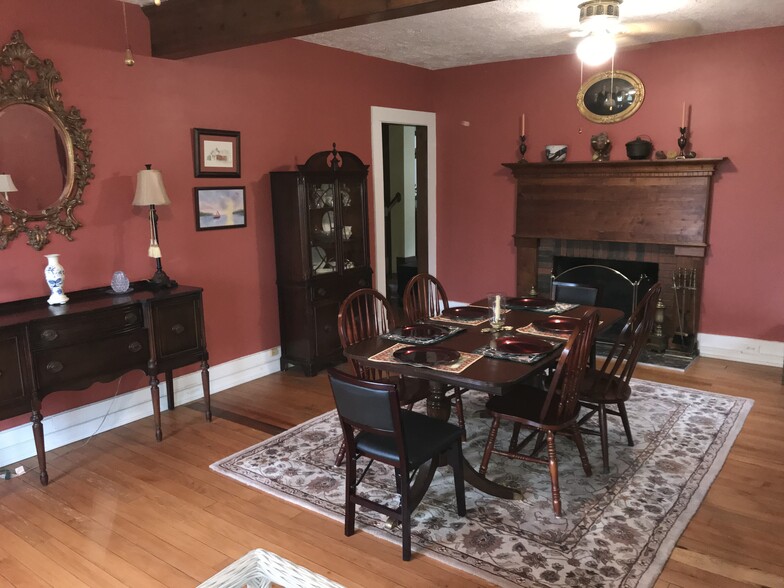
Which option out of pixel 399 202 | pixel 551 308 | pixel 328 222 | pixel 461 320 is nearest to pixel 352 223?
pixel 328 222

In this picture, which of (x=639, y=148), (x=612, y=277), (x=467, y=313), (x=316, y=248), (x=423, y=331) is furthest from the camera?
(x=612, y=277)

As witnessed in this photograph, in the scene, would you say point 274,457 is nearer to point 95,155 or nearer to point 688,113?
point 95,155

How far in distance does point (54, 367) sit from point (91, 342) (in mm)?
217

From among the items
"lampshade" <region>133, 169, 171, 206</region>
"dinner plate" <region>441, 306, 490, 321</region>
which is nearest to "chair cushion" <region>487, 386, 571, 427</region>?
"dinner plate" <region>441, 306, 490, 321</region>

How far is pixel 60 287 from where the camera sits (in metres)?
3.24

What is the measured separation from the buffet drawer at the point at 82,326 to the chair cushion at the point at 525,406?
2034mm

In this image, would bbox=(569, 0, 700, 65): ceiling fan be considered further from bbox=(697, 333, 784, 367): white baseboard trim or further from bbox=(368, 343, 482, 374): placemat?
bbox=(697, 333, 784, 367): white baseboard trim

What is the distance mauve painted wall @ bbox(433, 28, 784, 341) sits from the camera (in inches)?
179

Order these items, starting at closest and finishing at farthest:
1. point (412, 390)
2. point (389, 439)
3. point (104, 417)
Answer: point (389, 439) → point (412, 390) → point (104, 417)

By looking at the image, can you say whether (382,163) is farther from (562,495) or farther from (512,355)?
(562,495)

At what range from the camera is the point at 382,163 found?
5613 mm

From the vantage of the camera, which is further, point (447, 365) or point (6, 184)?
point (6, 184)

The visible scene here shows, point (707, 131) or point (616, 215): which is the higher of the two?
point (707, 131)

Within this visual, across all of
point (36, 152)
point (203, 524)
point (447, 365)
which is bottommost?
point (203, 524)
